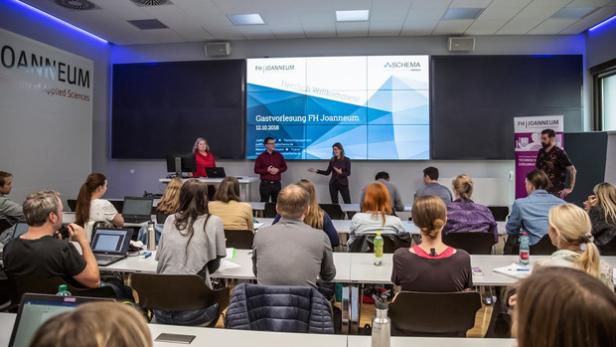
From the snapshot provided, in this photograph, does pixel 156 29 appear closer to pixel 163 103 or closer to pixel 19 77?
pixel 163 103

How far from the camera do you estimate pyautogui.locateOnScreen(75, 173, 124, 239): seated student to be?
3.76 meters

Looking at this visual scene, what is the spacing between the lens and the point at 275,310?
192cm

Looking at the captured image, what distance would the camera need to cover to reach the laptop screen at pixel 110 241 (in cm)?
320

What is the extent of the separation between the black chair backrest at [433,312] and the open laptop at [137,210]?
143 inches

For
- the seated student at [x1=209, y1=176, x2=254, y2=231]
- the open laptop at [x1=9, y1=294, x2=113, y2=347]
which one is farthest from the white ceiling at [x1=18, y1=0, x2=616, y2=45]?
the open laptop at [x1=9, y1=294, x2=113, y2=347]

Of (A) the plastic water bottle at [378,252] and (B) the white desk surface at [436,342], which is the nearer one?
(B) the white desk surface at [436,342]

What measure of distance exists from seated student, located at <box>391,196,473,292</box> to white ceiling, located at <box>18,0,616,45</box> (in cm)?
504

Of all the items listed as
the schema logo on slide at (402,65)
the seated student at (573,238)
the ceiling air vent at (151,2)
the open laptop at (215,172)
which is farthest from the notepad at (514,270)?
the ceiling air vent at (151,2)

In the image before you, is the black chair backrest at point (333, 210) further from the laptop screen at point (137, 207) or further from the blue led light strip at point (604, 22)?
the blue led light strip at point (604, 22)

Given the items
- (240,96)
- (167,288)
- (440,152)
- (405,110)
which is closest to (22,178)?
(240,96)

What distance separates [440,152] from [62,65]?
6.96 meters

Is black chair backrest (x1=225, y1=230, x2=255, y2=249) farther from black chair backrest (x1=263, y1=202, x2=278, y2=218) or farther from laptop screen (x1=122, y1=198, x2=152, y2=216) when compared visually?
black chair backrest (x1=263, y1=202, x2=278, y2=218)

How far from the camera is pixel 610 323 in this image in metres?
0.75

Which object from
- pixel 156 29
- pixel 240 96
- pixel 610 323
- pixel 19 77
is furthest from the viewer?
pixel 240 96
